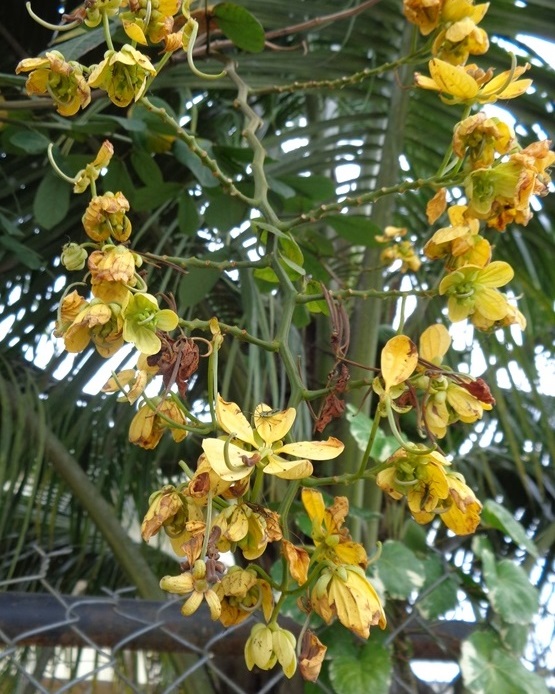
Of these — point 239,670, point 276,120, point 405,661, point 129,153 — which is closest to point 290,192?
point 129,153

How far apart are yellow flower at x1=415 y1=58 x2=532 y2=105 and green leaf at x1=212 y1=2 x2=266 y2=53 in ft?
0.97

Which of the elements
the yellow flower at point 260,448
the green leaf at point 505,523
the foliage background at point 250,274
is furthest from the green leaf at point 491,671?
the yellow flower at point 260,448

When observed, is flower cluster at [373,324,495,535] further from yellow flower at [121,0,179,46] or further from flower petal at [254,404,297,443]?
yellow flower at [121,0,179,46]

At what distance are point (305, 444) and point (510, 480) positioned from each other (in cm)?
132

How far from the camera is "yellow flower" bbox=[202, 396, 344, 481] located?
0.35m

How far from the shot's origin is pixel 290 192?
2.77 ft

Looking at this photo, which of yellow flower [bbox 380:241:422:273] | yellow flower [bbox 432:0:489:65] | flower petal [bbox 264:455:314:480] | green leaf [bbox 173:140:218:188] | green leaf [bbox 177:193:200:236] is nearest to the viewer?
flower petal [bbox 264:455:314:480]

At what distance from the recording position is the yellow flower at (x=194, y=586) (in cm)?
35

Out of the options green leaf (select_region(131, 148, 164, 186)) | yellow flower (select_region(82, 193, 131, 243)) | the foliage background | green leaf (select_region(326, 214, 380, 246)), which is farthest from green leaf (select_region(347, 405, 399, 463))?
yellow flower (select_region(82, 193, 131, 243))

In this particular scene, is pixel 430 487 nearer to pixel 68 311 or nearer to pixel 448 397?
pixel 448 397

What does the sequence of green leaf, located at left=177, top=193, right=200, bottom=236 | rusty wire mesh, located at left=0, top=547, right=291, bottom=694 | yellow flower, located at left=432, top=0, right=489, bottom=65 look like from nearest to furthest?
yellow flower, located at left=432, top=0, right=489, bottom=65, rusty wire mesh, located at left=0, top=547, right=291, bottom=694, green leaf, located at left=177, top=193, right=200, bottom=236

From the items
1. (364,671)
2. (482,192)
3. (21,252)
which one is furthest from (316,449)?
(21,252)

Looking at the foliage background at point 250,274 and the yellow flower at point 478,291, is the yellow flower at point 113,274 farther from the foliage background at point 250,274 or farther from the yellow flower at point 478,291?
the foliage background at point 250,274

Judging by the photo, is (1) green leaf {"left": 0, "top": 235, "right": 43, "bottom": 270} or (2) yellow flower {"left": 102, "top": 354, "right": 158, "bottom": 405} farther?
(1) green leaf {"left": 0, "top": 235, "right": 43, "bottom": 270}
